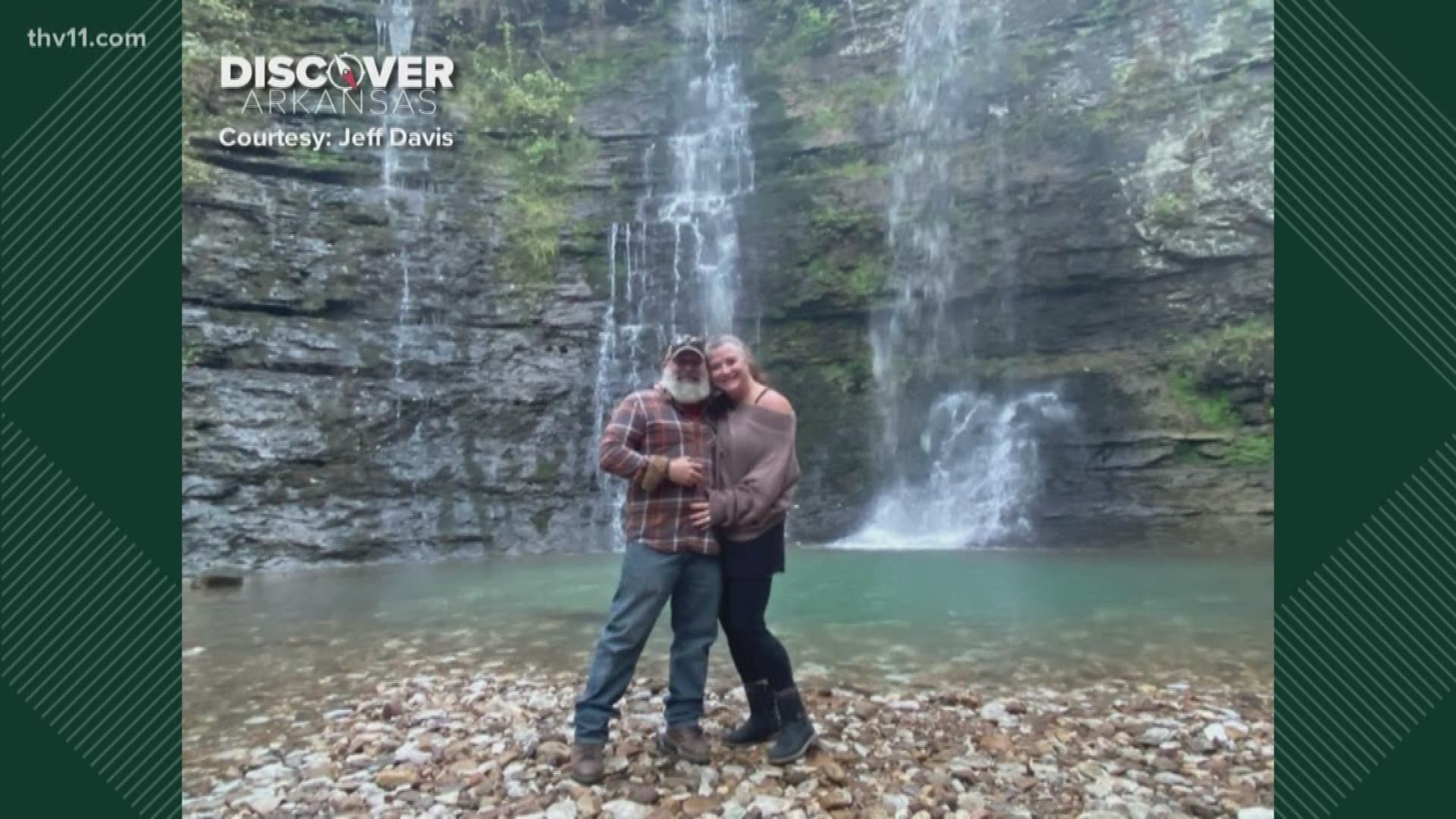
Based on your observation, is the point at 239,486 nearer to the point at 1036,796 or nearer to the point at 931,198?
the point at 931,198

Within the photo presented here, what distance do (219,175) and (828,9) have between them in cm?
1504

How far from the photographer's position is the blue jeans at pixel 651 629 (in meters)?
3.52

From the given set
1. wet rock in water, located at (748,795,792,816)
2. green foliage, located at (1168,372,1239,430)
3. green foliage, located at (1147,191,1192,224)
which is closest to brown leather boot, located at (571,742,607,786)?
wet rock in water, located at (748,795,792,816)

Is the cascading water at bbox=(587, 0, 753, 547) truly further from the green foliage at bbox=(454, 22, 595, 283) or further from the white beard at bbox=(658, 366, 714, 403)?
the white beard at bbox=(658, 366, 714, 403)

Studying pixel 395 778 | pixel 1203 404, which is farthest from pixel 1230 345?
pixel 395 778

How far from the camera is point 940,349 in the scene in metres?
20.4

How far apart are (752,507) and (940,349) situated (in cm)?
1761

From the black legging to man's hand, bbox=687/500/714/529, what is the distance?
0.29m

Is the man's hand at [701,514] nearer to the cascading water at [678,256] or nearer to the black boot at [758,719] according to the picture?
the black boot at [758,719]

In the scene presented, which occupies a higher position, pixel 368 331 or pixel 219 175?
pixel 219 175

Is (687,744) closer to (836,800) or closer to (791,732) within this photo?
(791,732)

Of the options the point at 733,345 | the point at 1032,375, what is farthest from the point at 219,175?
the point at 733,345

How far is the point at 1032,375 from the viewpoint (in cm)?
1945

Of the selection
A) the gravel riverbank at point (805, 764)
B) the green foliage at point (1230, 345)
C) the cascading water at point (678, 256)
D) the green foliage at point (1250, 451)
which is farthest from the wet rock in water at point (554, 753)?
the green foliage at point (1230, 345)
